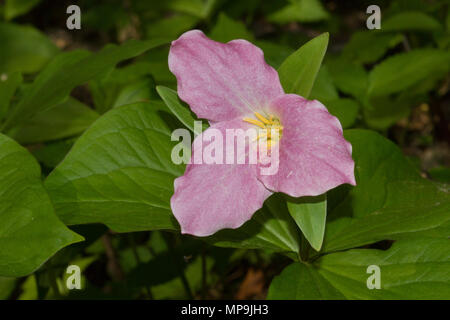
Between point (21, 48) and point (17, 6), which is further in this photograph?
point (17, 6)

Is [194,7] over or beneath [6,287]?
over

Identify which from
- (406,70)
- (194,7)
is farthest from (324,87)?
(194,7)

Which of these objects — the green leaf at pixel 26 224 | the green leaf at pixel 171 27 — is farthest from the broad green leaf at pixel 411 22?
the green leaf at pixel 26 224

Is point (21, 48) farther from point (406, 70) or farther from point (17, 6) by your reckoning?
point (406, 70)

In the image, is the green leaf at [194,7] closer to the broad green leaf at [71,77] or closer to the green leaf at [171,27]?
the green leaf at [171,27]
